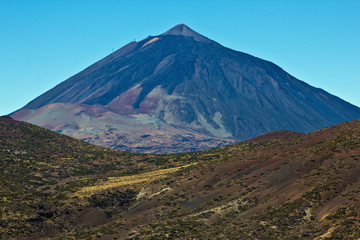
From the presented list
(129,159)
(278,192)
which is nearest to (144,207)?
(278,192)

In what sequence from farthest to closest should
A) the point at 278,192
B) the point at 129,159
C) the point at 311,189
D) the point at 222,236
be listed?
the point at 129,159 → the point at 278,192 → the point at 311,189 → the point at 222,236

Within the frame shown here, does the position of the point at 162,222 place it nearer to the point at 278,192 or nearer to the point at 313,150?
the point at 278,192

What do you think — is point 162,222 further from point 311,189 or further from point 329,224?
point 329,224

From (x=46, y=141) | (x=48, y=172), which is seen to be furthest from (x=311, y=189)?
(x=46, y=141)

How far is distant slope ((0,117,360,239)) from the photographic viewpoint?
54.8m

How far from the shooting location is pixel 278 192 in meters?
64.1

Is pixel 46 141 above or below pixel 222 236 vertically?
above

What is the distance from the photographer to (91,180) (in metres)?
93.2

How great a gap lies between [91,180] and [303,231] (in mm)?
50381

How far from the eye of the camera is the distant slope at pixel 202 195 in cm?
5481

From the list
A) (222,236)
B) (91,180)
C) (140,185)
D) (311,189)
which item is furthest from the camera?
(91,180)

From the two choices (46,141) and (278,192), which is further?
(46,141)

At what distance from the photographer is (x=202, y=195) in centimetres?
7406

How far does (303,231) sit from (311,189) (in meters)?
10.5
